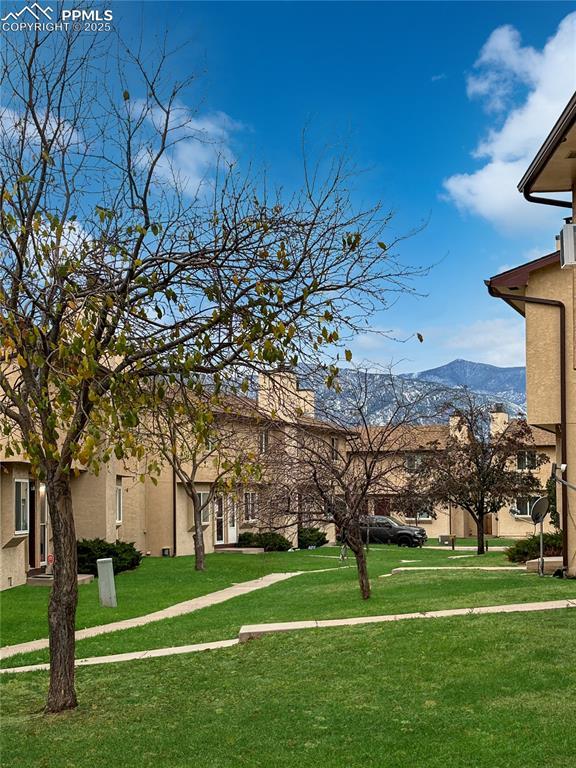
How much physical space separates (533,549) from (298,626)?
1299cm

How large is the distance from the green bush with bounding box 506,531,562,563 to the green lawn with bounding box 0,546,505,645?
0.86 metres

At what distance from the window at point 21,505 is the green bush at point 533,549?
13.3 metres

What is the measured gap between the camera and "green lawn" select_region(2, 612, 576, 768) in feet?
24.4

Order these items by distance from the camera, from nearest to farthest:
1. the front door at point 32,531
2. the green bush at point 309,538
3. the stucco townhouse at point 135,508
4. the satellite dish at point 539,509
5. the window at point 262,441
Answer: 1. the window at point 262,441
2. the stucco townhouse at point 135,508
3. the satellite dish at point 539,509
4. the front door at point 32,531
5. the green bush at point 309,538

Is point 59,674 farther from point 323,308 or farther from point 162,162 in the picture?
point 162,162

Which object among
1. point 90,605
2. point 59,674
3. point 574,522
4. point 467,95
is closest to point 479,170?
point 467,95

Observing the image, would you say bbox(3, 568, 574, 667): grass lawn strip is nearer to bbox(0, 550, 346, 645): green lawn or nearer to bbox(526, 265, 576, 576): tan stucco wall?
bbox(0, 550, 346, 645): green lawn

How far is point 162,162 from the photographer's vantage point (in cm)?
945

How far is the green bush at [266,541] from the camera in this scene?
132ft

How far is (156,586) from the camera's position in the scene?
78.2 ft

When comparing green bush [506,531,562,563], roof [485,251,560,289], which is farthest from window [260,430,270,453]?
green bush [506,531,562,563]

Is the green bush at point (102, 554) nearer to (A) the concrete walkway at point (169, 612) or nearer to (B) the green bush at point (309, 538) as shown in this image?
(A) the concrete walkway at point (169, 612)

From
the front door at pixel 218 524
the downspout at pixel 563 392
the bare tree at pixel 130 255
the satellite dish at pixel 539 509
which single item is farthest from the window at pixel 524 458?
the bare tree at pixel 130 255

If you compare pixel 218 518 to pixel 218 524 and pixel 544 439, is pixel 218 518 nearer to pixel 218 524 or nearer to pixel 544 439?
pixel 218 524
